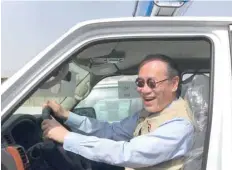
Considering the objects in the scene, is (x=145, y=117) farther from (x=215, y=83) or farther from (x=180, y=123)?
(x=215, y=83)

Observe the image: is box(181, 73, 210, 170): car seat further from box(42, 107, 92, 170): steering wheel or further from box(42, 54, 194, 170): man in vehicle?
box(42, 107, 92, 170): steering wheel

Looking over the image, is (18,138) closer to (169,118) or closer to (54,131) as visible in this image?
(54,131)

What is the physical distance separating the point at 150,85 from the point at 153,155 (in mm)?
325

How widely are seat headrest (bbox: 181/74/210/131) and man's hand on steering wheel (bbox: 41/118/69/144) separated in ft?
1.81

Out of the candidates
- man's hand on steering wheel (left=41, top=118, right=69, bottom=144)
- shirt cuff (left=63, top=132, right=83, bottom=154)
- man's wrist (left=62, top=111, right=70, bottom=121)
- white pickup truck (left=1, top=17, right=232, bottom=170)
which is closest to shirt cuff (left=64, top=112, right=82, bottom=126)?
man's wrist (left=62, top=111, right=70, bottom=121)

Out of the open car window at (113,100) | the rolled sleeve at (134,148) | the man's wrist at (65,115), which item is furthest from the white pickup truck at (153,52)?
the open car window at (113,100)

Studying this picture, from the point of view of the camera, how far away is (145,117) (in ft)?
7.13

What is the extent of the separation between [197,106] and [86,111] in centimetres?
→ 82

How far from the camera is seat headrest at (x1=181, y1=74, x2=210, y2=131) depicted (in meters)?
1.89

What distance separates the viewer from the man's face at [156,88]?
199 cm

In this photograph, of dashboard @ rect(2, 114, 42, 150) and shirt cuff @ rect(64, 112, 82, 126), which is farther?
shirt cuff @ rect(64, 112, 82, 126)

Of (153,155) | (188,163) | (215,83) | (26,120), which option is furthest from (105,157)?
(26,120)

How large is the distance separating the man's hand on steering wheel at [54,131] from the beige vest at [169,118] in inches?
14.2

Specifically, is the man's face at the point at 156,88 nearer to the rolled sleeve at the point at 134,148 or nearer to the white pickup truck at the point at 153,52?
the white pickup truck at the point at 153,52
